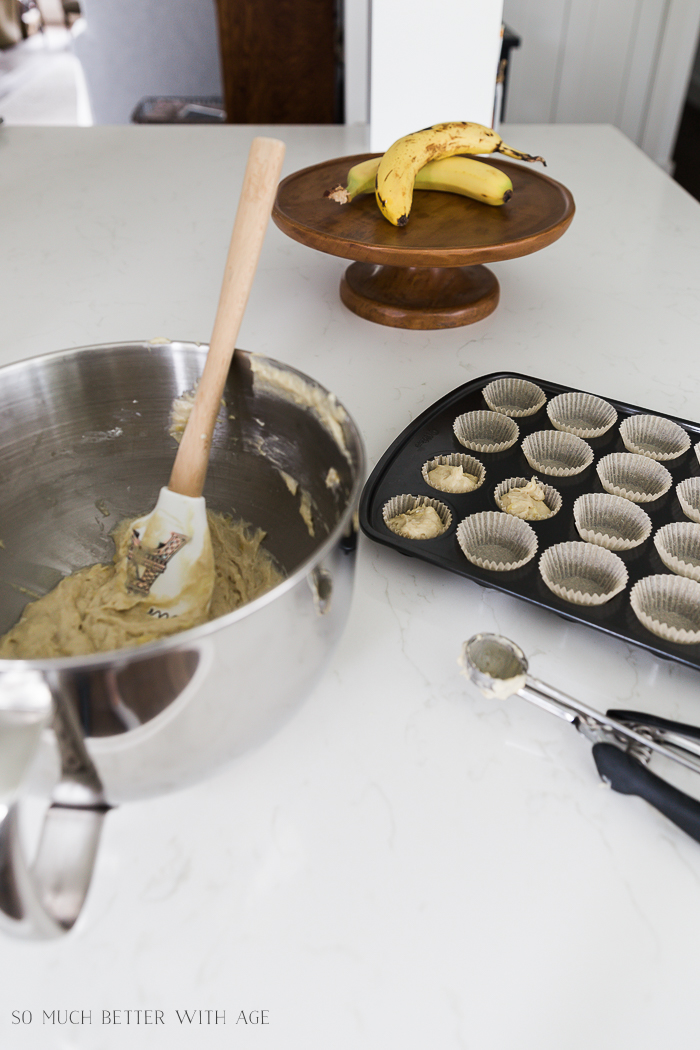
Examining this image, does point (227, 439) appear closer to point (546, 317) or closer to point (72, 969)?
point (72, 969)

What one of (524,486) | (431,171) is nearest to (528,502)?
(524,486)

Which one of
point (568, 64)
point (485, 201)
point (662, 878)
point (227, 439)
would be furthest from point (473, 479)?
point (568, 64)

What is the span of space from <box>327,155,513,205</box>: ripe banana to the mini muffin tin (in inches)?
12.0

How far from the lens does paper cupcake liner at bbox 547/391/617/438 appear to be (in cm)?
79

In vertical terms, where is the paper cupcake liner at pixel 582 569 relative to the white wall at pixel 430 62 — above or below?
below

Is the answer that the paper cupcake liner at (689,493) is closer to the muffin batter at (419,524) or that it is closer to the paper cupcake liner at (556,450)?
the paper cupcake liner at (556,450)

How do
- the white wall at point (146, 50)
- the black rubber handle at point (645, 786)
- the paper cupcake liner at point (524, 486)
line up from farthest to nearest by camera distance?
1. the white wall at point (146, 50)
2. the paper cupcake liner at point (524, 486)
3. the black rubber handle at point (645, 786)

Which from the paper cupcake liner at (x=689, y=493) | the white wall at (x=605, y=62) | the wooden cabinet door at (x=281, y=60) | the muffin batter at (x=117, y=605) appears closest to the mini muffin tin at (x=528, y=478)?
the paper cupcake liner at (x=689, y=493)

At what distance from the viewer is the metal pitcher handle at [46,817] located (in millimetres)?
358

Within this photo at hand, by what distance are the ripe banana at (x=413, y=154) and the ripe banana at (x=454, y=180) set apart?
2 centimetres

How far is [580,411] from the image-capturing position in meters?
0.81

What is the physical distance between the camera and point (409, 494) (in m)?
0.69

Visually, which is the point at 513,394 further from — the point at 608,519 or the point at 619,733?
Result: the point at 619,733

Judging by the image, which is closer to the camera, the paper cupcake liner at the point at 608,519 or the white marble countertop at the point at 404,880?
the white marble countertop at the point at 404,880
